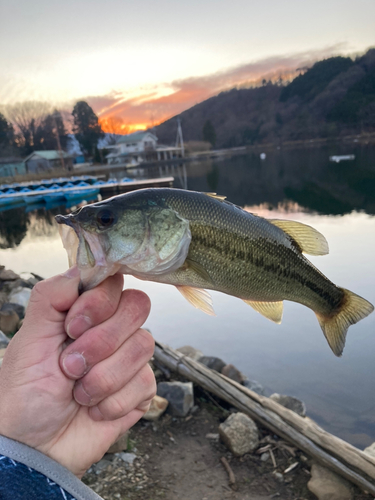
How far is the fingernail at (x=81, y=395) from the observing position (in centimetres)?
173

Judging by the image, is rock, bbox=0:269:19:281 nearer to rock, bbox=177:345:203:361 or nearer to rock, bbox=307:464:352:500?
rock, bbox=177:345:203:361

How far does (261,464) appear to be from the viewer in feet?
14.4

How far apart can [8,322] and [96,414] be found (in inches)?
272

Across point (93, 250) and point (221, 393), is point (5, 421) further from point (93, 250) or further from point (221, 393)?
point (221, 393)

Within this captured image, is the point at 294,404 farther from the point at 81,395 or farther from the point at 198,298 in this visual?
the point at 81,395

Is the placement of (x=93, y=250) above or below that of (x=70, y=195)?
above

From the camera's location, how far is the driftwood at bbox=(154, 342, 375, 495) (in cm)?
381

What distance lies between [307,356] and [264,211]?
1714cm

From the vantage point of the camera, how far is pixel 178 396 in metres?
5.26

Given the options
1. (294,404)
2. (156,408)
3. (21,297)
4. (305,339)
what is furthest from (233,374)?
(21,297)

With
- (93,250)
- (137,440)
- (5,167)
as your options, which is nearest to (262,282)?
(93,250)

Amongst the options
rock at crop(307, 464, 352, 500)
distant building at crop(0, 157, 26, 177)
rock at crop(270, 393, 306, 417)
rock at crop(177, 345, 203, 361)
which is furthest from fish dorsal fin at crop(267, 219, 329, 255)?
distant building at crop(0, 157, 26, 177)

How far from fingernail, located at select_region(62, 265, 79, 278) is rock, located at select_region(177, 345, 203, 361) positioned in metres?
5.78

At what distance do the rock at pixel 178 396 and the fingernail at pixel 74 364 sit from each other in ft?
12.8
